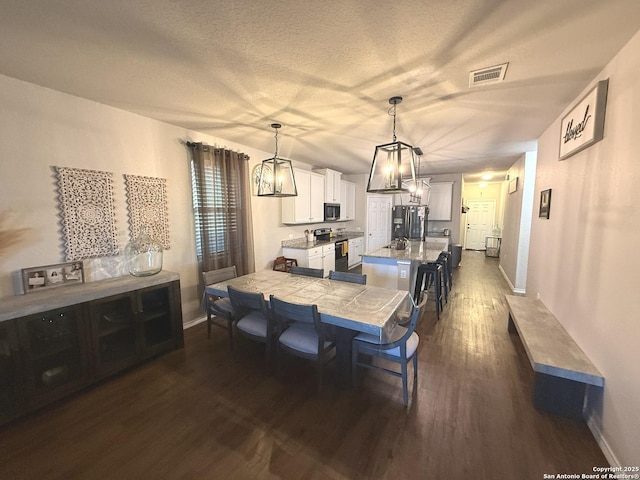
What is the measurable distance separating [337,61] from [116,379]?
10.9ft

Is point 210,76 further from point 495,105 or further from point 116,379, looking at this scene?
point 116,379

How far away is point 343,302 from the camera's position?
2232 millimetres

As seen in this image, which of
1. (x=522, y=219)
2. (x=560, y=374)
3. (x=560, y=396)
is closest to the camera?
(x=560, y=374)

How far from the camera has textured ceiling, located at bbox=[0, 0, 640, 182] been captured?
4.34 feet

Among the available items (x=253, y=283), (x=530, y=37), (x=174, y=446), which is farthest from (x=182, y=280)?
(x=530, y=37)

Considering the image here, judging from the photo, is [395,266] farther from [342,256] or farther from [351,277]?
[342,256]

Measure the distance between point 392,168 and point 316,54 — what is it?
1022 millimetres

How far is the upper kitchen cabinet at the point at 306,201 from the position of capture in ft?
15.9

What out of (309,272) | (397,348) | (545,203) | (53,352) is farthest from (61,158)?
(545,203)

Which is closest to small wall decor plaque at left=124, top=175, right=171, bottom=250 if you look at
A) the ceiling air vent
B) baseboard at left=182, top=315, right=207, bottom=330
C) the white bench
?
baseboard at left=182, top=315, right=207, bottom=330

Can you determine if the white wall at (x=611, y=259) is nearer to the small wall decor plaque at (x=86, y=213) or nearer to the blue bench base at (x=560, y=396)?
the blue bench base at (x=560, y=396)

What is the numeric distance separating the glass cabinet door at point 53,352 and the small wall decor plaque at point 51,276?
39cm

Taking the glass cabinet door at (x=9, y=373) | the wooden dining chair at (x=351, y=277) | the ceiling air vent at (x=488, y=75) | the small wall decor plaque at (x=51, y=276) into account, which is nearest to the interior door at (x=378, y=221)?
the wooden dining chair at (x=351, y=277)

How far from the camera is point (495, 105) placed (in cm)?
250
